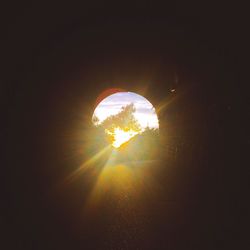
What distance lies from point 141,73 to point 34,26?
4.86m

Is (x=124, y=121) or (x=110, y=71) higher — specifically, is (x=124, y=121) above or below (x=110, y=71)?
above

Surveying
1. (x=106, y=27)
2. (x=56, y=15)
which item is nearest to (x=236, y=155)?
(x=106, y=27)

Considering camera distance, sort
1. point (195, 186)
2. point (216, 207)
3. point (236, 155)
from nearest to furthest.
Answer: point (216, 207), point (236, 155), point (195, 186)

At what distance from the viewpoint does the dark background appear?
11.7 feet

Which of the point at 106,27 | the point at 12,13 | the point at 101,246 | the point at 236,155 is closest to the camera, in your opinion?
the point at 101,246

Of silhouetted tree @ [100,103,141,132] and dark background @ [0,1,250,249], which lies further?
silhouetted tree @ [100,103,141,132]

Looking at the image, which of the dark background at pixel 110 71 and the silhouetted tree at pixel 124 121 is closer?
the dark background at pixel 110 71

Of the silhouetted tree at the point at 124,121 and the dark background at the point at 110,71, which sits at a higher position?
the silhouetted tree at the point at 124,121

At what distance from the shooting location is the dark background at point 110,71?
3574 millimetres

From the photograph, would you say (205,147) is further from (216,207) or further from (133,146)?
(133,146)

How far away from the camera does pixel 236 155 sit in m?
4.86

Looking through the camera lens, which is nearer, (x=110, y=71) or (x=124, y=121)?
(x=110, y=71)

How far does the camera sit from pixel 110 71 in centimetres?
834

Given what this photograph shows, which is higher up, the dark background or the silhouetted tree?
the silhouetted tree
